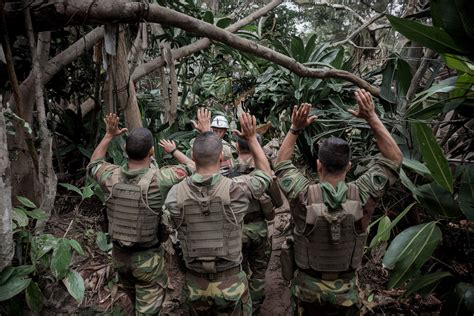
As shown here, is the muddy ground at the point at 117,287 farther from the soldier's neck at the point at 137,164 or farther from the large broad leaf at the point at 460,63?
the large broad leaf at the point at 460,63

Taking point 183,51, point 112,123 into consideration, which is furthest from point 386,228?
point 183,51

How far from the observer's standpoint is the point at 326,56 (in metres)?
5.25

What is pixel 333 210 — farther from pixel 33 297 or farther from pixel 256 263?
pixel 33 297

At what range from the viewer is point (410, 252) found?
6.89ft

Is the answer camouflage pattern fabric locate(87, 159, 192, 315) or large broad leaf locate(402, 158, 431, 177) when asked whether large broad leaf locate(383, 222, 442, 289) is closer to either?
large broad leaf locate(402, 158, 431, 177)

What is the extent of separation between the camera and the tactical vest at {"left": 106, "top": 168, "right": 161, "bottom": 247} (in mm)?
2633

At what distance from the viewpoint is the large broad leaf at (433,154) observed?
1.90 metres

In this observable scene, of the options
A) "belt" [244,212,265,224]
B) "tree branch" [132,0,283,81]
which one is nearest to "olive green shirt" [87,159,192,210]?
"belt" [244,212,265,224]

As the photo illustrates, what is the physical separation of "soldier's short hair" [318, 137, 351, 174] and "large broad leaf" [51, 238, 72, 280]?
6.38ft

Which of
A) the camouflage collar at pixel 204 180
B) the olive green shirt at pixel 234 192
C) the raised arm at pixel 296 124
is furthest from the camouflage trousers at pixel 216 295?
the raised arm at pixel 296 124

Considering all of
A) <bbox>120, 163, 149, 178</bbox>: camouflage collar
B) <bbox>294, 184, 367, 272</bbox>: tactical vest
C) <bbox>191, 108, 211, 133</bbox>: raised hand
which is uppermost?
<bbox>191, 108, 211, 133</bbox>: raised hand

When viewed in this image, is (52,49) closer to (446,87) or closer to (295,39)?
(295,39)

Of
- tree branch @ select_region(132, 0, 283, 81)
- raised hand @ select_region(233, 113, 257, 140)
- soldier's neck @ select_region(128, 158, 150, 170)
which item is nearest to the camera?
raised hand @ select_region(233, 113, 257, 140)

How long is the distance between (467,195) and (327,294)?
1.10 meters
